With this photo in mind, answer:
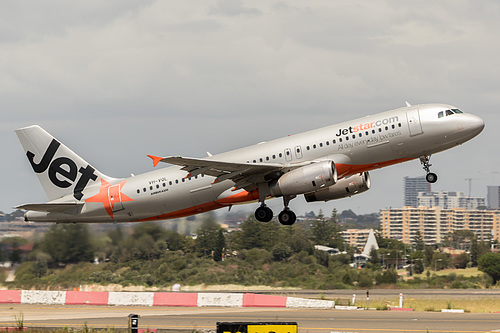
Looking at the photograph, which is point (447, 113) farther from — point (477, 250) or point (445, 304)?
point (477, 250)

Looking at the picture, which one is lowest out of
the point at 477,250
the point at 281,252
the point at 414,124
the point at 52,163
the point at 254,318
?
the point at 254,318

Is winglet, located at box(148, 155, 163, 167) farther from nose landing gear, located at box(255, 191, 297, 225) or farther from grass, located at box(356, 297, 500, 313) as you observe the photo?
grass, located at box(356, 297, 500, 313)

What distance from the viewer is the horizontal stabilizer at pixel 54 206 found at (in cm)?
4859

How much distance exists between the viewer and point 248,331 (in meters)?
25.6

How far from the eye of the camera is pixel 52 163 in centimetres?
5128

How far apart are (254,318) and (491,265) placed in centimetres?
5672

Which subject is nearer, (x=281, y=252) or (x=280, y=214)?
(x=280, y=214)

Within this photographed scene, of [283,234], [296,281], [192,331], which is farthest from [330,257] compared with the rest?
[192,331]

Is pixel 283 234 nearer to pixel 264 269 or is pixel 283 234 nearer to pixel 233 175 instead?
pixel 264 269

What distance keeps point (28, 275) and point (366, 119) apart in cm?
2611

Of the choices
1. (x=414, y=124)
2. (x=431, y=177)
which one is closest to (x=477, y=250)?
(x=431, y=177)

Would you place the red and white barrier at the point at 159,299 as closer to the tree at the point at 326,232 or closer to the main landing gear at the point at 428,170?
the main landing gear at the point at 428,170

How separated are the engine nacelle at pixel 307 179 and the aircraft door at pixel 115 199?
32.5ft

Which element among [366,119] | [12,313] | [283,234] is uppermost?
[366,119]
